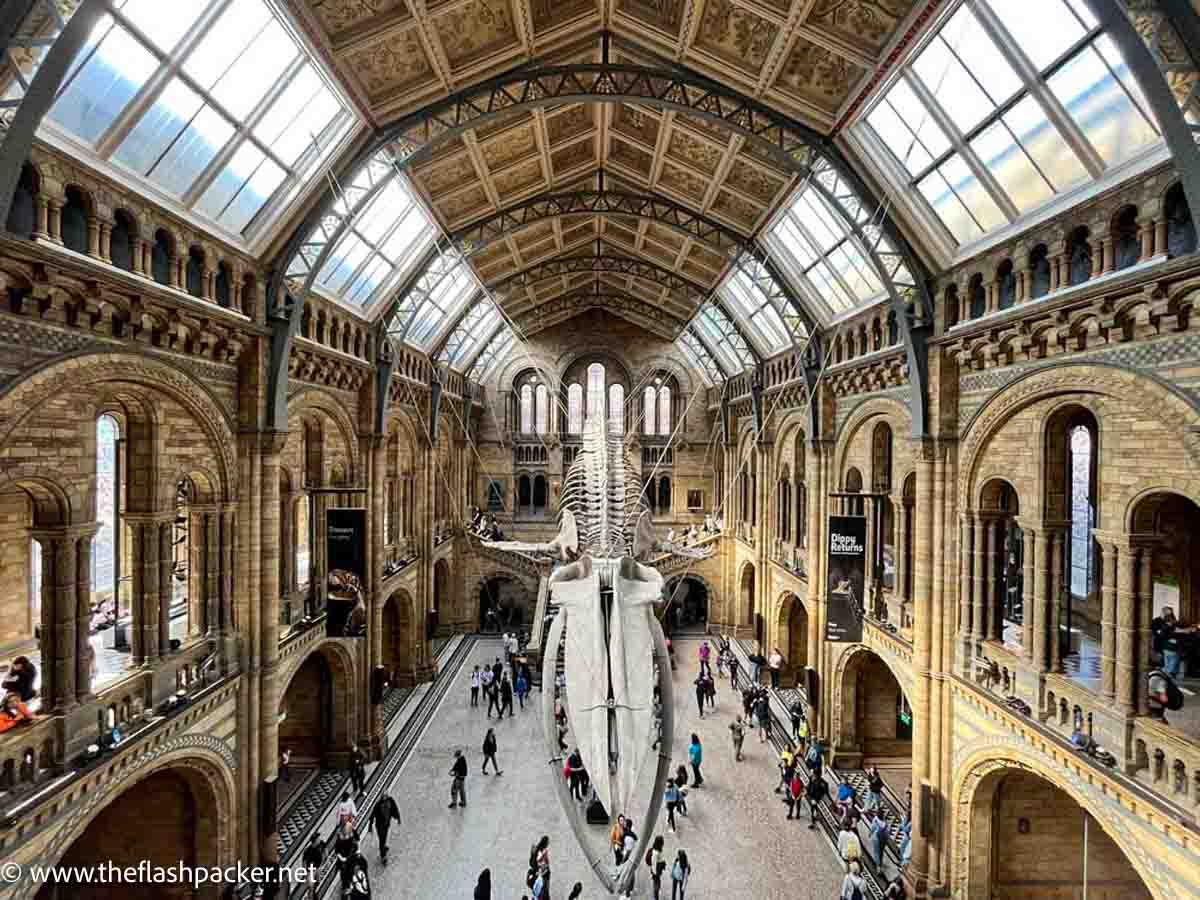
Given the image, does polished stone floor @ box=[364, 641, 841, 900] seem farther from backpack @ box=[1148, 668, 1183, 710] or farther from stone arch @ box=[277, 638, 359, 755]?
backpack @ box=[1148, 668, 1183, 710]

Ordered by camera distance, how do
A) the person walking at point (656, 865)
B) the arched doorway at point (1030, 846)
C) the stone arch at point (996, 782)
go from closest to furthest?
the stone arch at point (996, 782) < the arched doorway at point (1030, 846) < the person walking at point (656, 865)

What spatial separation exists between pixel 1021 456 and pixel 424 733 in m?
16.6

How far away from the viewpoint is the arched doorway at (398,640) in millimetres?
22969

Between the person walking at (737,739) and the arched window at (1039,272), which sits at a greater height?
the arched window at (1039,272)

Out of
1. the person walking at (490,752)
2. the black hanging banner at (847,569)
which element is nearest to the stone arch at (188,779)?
the person walking at (490,752)

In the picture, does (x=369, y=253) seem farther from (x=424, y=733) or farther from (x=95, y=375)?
(x=424, y=733)

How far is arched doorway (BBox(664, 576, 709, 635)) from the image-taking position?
31.9 meters

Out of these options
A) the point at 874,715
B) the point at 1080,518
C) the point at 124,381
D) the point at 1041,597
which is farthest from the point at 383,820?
the point at 1080,518

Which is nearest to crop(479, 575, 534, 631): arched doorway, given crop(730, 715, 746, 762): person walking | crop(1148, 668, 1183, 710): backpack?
crop(730, 715, 746, 762): person walking

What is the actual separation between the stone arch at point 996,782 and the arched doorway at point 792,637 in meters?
10.9

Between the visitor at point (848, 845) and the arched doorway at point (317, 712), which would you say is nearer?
the visitor at point (848, 845)

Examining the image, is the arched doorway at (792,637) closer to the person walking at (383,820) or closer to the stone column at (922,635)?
the stone column at (922,635)

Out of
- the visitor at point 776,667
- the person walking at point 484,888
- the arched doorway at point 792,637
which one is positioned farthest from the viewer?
the arched doorway at point 792,637

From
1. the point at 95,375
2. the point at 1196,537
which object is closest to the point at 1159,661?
the point at 1196,537
